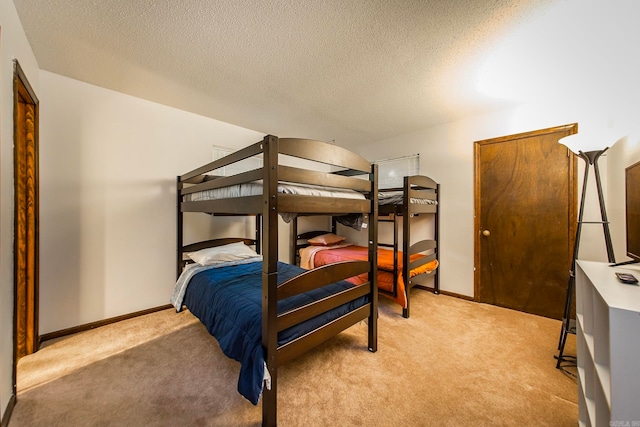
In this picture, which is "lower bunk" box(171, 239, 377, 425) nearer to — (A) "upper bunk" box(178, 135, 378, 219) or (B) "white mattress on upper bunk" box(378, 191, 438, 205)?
(A) "upper bunk" box(178, 135, 378, 219)

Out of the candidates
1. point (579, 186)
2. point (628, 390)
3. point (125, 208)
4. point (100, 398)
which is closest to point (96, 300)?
point (125, 208)

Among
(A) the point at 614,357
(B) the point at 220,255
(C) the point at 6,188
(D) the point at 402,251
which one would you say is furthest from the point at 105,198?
(A) the point at 614,357

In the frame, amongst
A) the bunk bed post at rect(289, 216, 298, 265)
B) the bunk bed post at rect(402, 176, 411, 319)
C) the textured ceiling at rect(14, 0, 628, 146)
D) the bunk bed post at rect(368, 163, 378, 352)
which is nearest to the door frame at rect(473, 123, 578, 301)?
the textured ceiling at rect(14, 0, 628, 146)

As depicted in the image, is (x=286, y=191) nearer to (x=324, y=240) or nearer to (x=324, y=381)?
(x=324, y=381)

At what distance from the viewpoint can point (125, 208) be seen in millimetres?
2375

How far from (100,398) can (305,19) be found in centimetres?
271

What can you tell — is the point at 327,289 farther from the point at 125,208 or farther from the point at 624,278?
the point at 125,208

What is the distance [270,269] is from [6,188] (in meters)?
1.60

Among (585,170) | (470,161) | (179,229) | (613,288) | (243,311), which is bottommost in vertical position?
(243,311)

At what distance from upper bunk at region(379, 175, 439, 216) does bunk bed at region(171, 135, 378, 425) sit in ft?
2.62

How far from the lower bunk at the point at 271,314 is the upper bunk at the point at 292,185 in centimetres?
37

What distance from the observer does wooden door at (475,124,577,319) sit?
238 centimetres

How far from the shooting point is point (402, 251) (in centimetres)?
264

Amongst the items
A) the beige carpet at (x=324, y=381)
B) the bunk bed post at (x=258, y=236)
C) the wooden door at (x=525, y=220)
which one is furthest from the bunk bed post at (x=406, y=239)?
the bunk bed post at (x=258, y=236)
